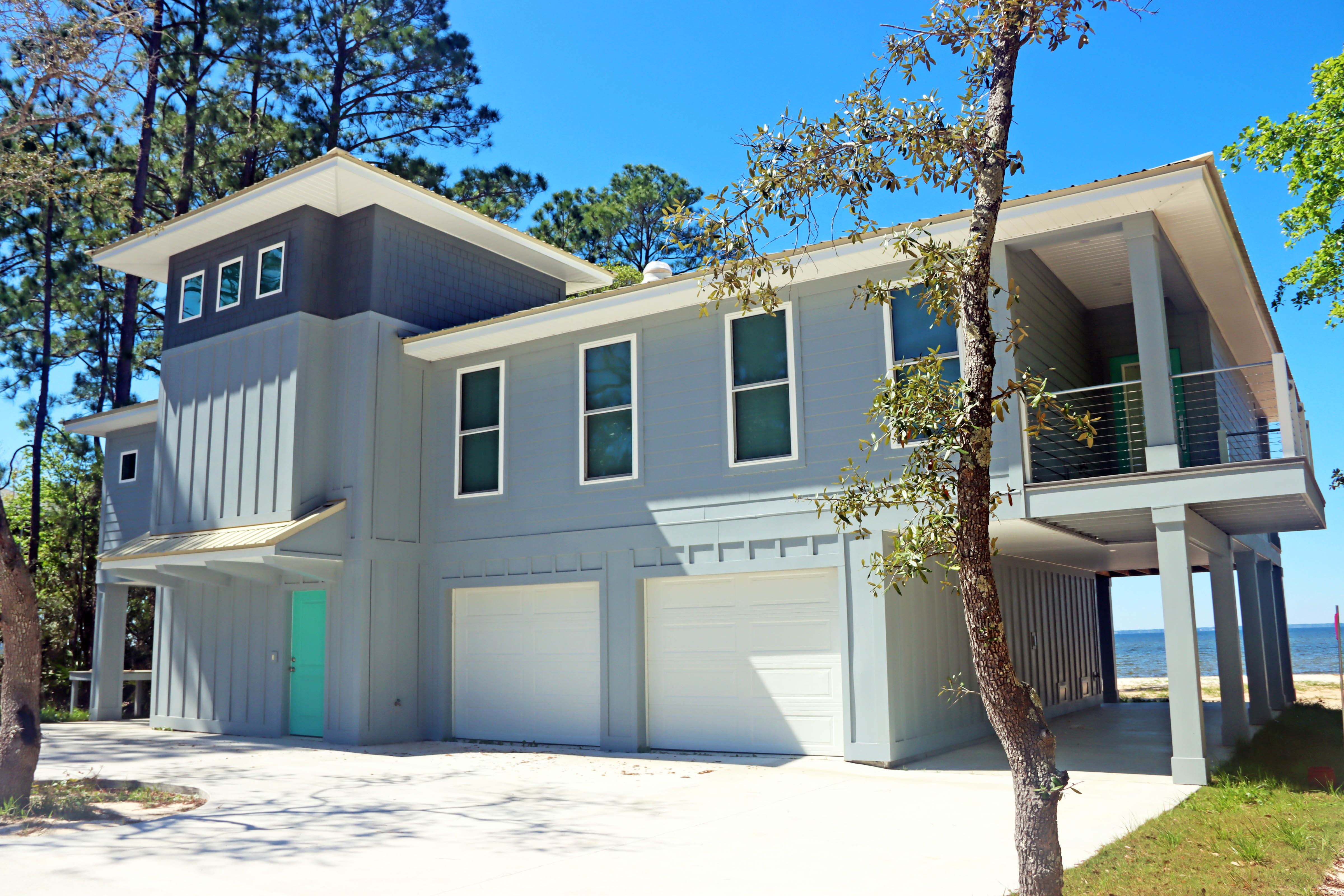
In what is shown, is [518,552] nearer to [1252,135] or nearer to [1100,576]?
[1100,576]

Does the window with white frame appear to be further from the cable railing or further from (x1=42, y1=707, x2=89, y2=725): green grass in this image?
(x1=42, y1=707, x2=89, y2=725): green grass

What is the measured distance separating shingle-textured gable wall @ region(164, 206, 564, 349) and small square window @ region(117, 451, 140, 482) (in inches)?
120

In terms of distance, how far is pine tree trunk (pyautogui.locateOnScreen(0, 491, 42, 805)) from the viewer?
7.56 meters

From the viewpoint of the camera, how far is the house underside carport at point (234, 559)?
1178 cm

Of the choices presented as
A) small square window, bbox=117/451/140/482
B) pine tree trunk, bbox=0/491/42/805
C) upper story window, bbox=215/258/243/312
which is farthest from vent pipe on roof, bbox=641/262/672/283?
small square window, bbox=117/451/140/482

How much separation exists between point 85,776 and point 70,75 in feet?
20.9

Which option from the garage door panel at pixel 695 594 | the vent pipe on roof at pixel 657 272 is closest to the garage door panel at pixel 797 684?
the garage door panel at pixel 695 594

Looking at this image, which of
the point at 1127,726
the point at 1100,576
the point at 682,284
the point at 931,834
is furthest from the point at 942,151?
the point at 1100,576

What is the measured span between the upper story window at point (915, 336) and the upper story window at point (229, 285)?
8.89 meters

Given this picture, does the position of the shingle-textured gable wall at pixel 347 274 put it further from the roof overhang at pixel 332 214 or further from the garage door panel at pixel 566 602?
the garage door panel at pixel 566 602

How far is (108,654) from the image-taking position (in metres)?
16.4

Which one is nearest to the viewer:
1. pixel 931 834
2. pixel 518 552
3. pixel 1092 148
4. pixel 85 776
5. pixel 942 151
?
pixel 942 151

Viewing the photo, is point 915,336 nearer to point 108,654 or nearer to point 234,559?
point 234,559

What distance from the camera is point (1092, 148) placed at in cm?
1681
